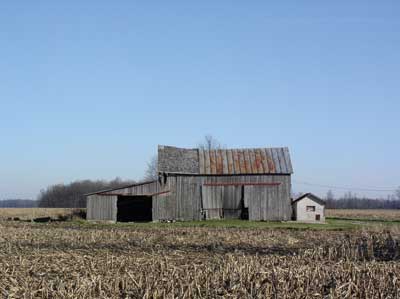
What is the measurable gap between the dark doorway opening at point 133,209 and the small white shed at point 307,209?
571 inches

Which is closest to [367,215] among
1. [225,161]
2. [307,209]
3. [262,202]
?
[307,209]

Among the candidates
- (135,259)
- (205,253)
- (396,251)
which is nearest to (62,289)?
(135,259)

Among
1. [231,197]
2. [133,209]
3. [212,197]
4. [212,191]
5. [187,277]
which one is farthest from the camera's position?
[133,209]

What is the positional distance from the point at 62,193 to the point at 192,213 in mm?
86569

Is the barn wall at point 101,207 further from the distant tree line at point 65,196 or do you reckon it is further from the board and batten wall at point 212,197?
the distant tree line at point 65,196

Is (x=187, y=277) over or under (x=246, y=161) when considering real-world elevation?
under

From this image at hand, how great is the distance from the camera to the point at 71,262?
16172 mm

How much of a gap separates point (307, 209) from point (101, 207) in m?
20.2

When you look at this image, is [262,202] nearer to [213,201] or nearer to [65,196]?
[213,201]

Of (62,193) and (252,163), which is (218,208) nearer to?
(252,163)

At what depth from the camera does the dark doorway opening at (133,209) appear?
5603 cm

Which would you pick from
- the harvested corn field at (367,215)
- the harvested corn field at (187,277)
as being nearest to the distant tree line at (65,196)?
the harvested corn field at (367,215)

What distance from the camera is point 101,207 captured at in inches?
2055

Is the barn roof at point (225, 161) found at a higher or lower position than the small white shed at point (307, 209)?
higher
